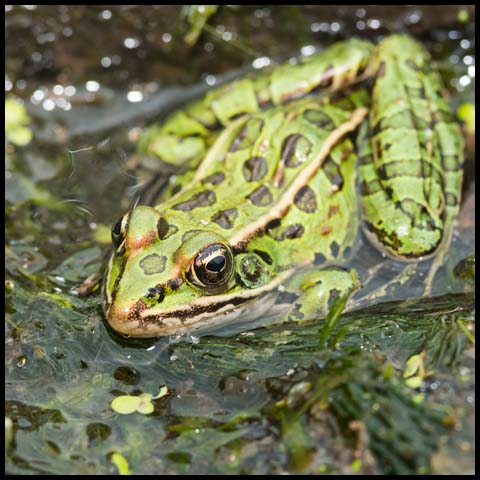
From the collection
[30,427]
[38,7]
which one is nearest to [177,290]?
[30,427]

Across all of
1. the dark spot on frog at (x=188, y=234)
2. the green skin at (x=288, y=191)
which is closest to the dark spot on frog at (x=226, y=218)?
the green skin at (x=288, y=191)

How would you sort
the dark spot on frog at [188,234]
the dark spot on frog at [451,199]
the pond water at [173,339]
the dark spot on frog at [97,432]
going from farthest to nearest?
the dark spot on frog at [451,199] → the dark spot on frog at [188,234] → the dark spot on frog at [97,432] → the pond water at [173,339]

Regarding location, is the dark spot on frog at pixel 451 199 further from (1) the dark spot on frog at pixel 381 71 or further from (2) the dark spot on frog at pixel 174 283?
(2) the dark spot on frog at pixel 174 283

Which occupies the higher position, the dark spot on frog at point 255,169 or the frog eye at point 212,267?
the dark spot on frog at point 255,169

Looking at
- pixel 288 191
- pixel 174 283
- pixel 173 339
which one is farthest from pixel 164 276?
pixel 288 191

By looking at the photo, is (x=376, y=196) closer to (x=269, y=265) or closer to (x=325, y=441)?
(x=269, y=265)

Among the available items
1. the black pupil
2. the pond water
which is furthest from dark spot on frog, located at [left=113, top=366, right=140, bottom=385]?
the black pupil

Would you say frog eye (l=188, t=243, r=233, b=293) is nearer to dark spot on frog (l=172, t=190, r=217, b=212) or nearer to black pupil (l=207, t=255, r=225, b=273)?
black pupil (l=207, t=255, r=225, b=273)

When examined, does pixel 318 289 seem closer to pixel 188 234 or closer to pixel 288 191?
pixel 288 191
